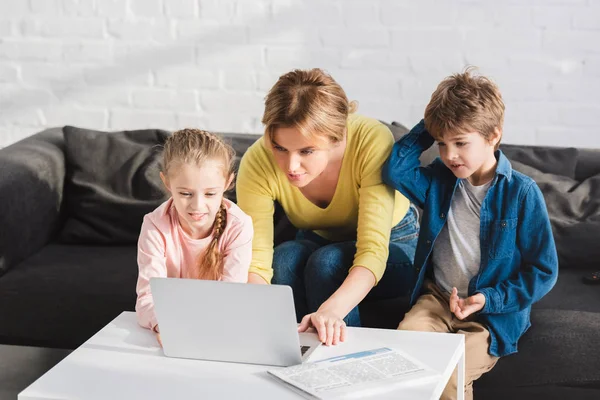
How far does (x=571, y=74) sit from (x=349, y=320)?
1.38 metres

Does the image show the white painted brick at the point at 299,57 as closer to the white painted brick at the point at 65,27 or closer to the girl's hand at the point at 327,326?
the white painted brick at the point at 65,27

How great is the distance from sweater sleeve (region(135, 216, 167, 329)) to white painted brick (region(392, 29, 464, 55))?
4.77 feet

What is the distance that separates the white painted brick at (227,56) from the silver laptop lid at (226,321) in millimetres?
1686

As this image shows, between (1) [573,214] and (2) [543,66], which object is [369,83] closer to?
(2) [543,66]

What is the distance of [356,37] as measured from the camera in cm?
317

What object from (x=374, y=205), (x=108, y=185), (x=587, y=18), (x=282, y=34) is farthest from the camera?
(x=282, y=34)

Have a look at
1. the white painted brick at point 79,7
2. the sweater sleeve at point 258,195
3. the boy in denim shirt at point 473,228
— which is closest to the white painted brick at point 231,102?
the white painted brick at point 79,7

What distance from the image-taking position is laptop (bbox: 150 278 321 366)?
1648 millimetres

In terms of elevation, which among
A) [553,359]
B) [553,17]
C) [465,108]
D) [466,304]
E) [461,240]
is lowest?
[553,359]

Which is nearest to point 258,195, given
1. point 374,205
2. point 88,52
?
point 374,205

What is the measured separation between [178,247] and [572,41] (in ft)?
5.46

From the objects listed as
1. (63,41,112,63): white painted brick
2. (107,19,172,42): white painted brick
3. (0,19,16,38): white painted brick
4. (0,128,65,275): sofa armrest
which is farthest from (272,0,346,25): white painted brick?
(0,19,16,38): white painted brick

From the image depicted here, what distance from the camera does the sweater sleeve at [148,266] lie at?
189 cm

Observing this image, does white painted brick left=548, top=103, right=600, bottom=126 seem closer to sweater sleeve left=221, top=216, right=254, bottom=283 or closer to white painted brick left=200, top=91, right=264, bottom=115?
white painted brick left=200, top=91, right=264, bottom=115
